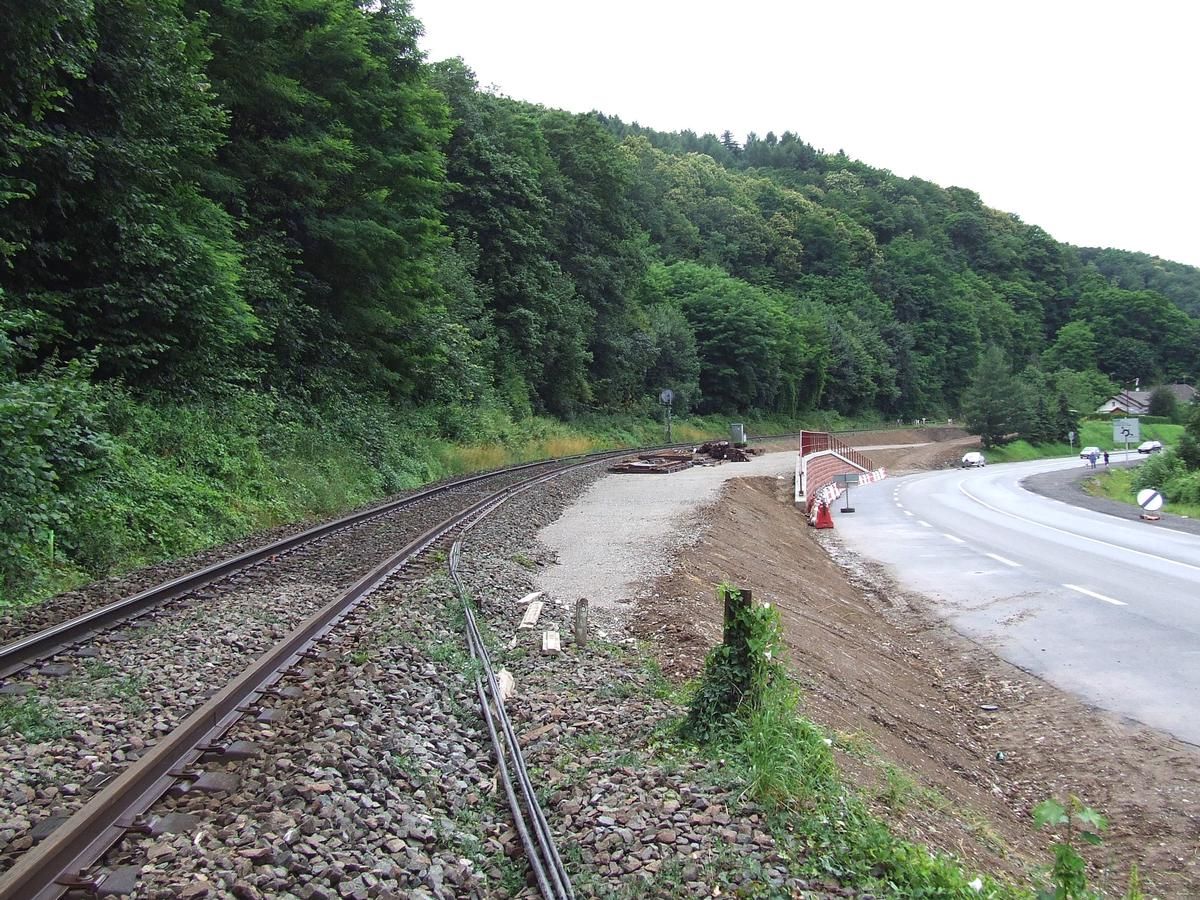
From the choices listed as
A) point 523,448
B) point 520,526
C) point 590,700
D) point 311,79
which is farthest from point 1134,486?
point 590,700

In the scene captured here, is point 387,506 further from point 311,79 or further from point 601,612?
point 311,79

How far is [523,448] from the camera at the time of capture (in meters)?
34.4

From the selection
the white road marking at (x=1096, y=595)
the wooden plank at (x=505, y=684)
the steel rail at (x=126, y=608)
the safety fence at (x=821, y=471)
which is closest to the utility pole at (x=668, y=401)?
Result: the safety fence at (x=821, y=471)

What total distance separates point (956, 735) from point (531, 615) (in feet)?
14.1

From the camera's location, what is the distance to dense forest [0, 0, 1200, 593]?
11.5m

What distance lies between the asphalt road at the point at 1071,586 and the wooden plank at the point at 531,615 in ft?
18.8

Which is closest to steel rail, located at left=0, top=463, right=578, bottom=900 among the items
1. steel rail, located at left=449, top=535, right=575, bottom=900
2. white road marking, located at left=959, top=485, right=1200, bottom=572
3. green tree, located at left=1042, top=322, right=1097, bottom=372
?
steel rail, located at left=449, top=535, right=575, bottom=900

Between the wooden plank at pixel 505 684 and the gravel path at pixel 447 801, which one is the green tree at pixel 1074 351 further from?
the gravel path at pixel 447 801

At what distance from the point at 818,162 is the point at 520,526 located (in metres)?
156

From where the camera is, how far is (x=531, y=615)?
8.52 meters

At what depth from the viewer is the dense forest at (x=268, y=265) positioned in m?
11.5

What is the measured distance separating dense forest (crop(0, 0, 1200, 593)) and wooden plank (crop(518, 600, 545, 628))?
18.5ft

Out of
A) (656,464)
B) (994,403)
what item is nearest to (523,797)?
(656,464)

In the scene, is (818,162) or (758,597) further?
(818,162)
